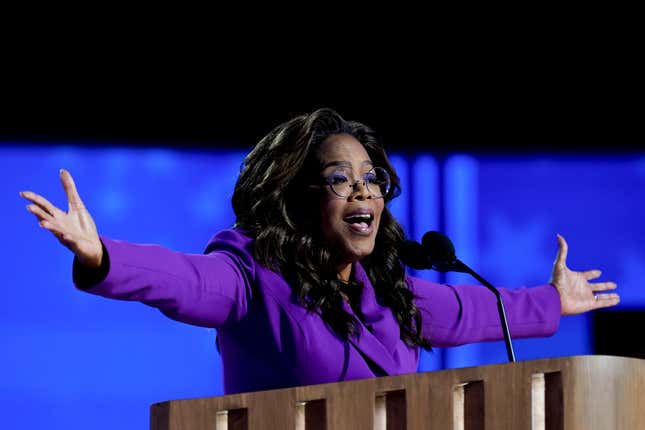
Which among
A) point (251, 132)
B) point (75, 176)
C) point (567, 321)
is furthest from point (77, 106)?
point (567, 321)

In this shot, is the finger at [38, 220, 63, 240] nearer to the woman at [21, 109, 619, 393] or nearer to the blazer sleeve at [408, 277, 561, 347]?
the woman at [21, 109, 619, 393]

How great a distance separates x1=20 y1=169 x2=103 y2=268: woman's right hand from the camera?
1.46m

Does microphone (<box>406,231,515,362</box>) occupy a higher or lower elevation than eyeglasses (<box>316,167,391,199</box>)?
lower

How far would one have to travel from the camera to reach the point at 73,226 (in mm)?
1483

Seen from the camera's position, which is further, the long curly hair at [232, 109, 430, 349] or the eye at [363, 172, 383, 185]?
the eye at [363, 172, 383, 185]

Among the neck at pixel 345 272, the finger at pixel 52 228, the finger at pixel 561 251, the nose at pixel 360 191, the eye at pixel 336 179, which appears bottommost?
the finger at pixel 52 228

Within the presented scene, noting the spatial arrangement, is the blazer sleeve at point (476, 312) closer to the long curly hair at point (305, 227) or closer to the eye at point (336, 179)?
the long curly hair at point (305, 227)

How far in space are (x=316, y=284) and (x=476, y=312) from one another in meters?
0.48

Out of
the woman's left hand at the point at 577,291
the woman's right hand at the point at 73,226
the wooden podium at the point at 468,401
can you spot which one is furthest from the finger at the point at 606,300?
the woman's right hand at the point at 73,226

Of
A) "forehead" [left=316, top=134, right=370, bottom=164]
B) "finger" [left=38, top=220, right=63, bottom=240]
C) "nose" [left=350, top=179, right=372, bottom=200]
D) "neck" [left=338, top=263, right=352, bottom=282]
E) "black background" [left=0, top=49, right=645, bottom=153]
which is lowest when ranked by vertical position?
"finger" [left=38, top=220, right=63, bottom=240]

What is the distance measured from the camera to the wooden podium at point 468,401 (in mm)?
1185

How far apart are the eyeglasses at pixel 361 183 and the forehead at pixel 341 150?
1.2 inches

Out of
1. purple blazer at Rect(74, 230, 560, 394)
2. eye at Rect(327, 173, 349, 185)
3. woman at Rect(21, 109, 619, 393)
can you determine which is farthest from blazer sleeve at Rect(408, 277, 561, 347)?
eye at Rect(327, 173, 349, 185)

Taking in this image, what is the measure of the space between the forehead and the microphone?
0.68 ft
